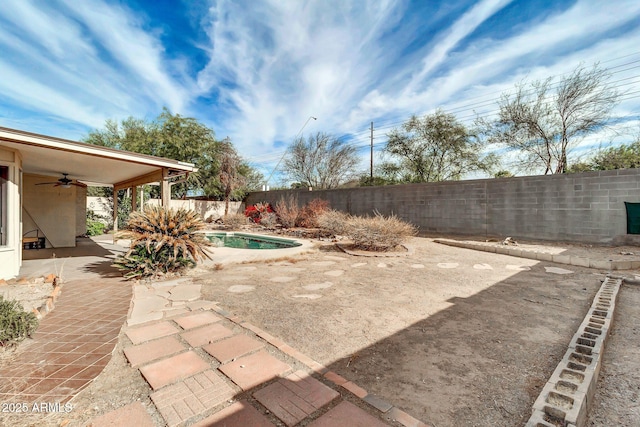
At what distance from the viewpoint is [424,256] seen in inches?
257

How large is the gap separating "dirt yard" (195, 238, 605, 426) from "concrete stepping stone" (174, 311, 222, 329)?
30cm

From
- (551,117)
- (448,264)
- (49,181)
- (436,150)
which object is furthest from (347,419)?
(436,150)

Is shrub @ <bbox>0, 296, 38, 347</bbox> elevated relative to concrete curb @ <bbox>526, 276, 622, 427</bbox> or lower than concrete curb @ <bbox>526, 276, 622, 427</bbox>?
elevated

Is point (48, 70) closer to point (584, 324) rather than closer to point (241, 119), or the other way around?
point (241, 119)

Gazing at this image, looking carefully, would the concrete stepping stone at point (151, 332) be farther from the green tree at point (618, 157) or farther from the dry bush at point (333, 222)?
the green tree at point (618, 157)

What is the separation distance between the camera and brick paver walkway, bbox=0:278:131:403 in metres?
1.61

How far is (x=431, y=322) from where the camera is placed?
2775 mm

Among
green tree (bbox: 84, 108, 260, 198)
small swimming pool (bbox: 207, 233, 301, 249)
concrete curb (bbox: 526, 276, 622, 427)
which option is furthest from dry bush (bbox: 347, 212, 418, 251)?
green tree (bbox: 84, 108, 260, 198)

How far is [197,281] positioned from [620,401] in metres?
4.59

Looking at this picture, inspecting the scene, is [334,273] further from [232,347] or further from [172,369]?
A: [172,369]

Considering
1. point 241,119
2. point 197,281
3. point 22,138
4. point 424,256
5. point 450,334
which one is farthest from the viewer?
point 241,119

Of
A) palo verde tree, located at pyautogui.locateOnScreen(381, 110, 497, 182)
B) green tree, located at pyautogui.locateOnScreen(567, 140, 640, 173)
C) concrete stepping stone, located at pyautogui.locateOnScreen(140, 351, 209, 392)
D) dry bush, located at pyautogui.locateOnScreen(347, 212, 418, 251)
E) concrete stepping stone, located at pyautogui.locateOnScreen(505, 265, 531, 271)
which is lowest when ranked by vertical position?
concrete stepping stone, located at pyautogui.locateOnScreen(505, 265, 531, 271)

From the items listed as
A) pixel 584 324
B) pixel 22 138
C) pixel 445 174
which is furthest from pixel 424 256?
pixel 445 174

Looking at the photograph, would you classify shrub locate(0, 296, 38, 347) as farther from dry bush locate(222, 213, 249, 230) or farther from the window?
dry bush locate(222, 213, 249, 230)
